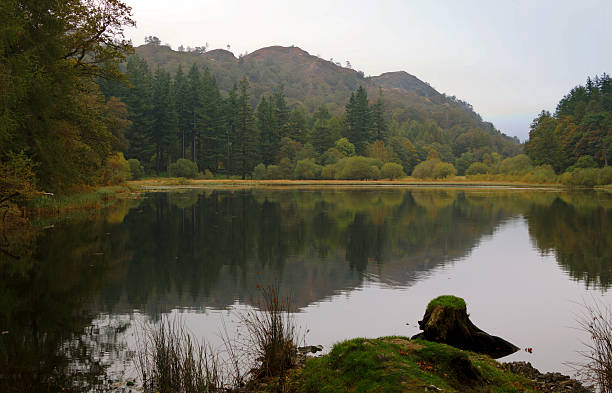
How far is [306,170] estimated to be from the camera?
93688 mm

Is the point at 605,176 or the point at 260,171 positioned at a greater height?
the point at 260,171

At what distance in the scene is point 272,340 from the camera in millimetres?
6527

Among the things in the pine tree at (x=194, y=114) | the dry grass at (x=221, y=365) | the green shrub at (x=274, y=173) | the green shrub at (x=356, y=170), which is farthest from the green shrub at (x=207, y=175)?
the dry grass at (x=221, y=365)

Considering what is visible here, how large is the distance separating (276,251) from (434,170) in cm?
8495

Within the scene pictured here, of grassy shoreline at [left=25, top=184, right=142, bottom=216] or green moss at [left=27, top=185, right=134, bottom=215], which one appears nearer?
grassy shoreline at [left=25, top=184, right=142, bottom=216]

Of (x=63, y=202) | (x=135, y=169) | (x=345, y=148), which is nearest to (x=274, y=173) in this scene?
(x=345, y=148)

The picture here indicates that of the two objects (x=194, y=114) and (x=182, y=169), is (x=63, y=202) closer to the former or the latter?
(x=182, y=169)

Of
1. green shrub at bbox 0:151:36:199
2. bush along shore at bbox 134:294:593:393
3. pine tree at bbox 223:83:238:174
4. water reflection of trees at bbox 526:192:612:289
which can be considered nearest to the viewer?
bush along shore at bbox 134:294:593:393

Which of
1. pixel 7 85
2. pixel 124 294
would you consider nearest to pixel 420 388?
pixel 124 294

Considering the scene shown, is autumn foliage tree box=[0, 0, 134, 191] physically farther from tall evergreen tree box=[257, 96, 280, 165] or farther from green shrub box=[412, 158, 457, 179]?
green shrub box=[412, 158, 457, 179]

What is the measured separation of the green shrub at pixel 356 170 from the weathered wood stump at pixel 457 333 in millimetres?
82913

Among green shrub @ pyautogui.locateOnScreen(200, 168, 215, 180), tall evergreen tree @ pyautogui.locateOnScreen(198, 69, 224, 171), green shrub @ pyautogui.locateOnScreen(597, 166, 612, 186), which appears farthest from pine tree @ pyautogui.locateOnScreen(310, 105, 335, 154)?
green shrub @ pyautogui.locateOnScreen(597, 166, 612, 186)

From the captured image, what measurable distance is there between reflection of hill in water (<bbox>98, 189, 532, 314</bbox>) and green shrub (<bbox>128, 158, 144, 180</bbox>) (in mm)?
47254

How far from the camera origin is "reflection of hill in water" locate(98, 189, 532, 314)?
472 inches
